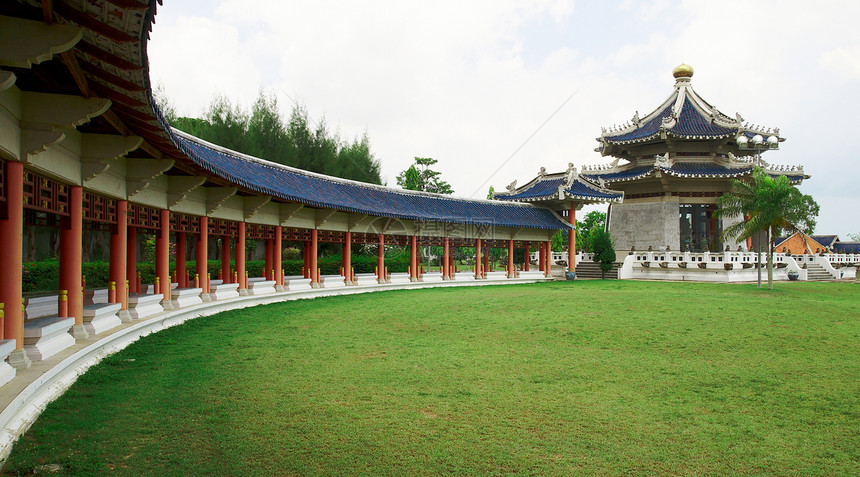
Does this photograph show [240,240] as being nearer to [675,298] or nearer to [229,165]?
[229,165]

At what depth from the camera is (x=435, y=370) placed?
26.1 ft

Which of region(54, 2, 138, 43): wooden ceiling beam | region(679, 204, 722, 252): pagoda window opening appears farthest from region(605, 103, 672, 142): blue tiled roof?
region(54, 2, 138, 43): wooden ceiling beam

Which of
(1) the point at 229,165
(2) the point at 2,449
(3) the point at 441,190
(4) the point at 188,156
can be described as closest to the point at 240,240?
(1) the point at 229,165

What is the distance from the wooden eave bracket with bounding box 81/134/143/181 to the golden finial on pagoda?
3680 cm

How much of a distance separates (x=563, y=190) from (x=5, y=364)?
27879 mm

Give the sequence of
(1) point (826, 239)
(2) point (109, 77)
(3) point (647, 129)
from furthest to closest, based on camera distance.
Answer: (1) point (826, 239) → (3) point (647, 129) → (2) point (109, 77)

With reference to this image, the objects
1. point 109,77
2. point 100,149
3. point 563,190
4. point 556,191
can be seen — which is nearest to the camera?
point 109,77

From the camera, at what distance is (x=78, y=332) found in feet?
28.1

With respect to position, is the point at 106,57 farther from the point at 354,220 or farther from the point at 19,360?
the point at 354,220

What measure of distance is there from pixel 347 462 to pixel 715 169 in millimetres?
33714

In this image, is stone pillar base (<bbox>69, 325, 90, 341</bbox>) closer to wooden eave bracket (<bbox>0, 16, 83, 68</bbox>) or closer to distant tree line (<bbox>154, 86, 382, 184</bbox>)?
wooden eave bracket (<bbox>0, 16, 83, 68</bbox>)

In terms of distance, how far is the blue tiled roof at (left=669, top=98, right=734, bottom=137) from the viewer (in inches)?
1308

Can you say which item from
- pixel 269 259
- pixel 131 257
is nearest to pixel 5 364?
pixel 131 257

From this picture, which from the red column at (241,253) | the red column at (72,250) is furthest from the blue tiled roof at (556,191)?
the red column at (72,250)
